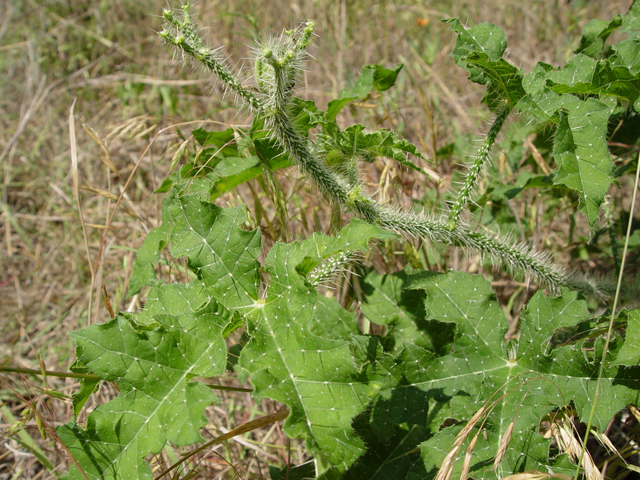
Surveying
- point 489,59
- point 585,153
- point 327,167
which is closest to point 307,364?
point 327,167

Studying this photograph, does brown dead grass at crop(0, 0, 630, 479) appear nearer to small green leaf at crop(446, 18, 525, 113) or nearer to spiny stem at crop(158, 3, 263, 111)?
small green leaf at crop(446, 18, 525, 113)

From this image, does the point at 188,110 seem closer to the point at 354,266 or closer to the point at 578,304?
the point at 354,266

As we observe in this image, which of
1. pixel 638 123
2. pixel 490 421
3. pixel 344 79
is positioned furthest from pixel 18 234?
pixel 638 123

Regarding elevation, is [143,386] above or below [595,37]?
below

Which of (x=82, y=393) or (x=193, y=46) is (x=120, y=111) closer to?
(x=193, y=46)

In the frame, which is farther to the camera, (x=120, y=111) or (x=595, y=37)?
(x=120, y=111)

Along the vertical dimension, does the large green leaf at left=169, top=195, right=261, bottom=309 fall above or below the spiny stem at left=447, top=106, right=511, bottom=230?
below

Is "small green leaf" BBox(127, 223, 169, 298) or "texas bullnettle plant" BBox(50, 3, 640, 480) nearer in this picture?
"texas bullnettle plant" BBox(50, 3, 640, 480)

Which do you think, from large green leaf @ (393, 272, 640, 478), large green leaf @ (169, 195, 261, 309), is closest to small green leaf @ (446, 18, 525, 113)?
large green leaf @ (393, 272, 640, 478)
